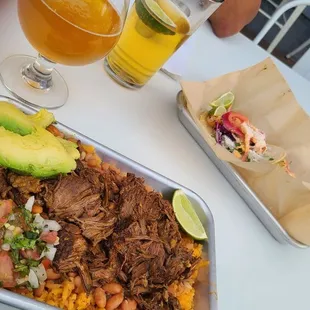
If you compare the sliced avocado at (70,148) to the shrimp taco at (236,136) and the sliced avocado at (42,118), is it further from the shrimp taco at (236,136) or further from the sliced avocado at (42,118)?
the shrimp taco at (236,136)

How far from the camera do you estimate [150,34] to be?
48.6 inches

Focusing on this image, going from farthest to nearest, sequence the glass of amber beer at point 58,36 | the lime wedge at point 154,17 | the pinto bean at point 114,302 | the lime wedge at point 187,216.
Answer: the lime wedge at point 154,17, the lime wedge at point 187,216, the glass of amber beer at point 58,36, the pinto bean at point 114,302

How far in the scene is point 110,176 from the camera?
38.4 inches

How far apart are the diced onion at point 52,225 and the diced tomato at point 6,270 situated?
0.08m

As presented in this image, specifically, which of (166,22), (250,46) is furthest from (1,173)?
(250,46)

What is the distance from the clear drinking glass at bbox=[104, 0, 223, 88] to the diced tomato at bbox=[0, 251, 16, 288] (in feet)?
2.17

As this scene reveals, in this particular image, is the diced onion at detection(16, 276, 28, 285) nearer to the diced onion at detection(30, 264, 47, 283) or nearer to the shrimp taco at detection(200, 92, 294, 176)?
the diced onion at detection(30, 264, 47, 283)

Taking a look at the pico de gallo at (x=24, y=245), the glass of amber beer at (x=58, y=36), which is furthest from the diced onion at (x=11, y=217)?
the glass of amber beer at (x=58, y=36)

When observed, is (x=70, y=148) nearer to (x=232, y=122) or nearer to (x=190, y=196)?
(x=190, y=196)

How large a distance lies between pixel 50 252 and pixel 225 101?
2.53ft

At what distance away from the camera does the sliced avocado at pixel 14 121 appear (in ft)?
2.70

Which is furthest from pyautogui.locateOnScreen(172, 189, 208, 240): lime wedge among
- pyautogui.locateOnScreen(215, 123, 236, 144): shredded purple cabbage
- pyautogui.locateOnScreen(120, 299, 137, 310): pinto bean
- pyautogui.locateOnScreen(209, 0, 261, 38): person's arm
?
pyautogui.locateOnScreen(209, 0, 261, 38): person's arm

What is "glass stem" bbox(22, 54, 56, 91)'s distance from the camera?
3.54 feet

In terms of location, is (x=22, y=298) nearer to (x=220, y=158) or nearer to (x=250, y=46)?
(x=220, y=158)
